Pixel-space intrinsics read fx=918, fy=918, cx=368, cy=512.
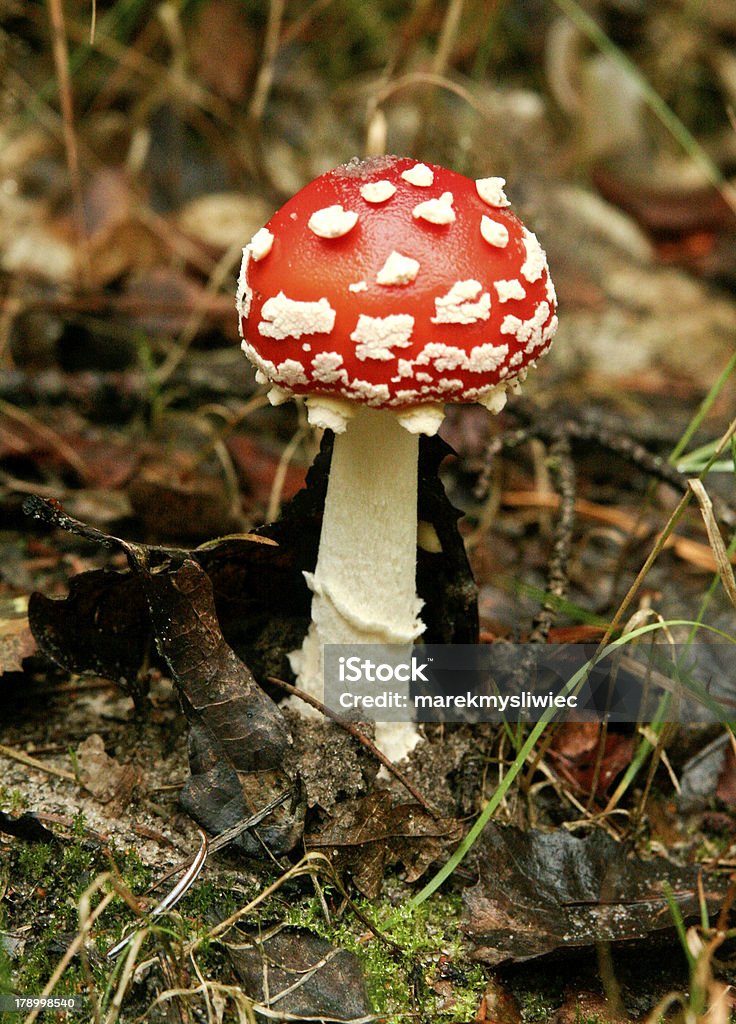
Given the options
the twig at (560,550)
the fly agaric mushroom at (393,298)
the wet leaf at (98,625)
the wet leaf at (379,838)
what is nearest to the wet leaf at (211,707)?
the wet leaf at (98,625)

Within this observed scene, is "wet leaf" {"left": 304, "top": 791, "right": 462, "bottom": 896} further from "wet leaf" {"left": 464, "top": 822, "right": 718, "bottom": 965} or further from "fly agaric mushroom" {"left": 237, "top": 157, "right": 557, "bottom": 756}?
"fly agaric mushroom" {"left": 237, "top": 157, "right": 557, "bottom": 756}

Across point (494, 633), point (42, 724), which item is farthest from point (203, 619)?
point (494, 633)

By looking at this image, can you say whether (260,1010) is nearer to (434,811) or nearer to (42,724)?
(434,811)
